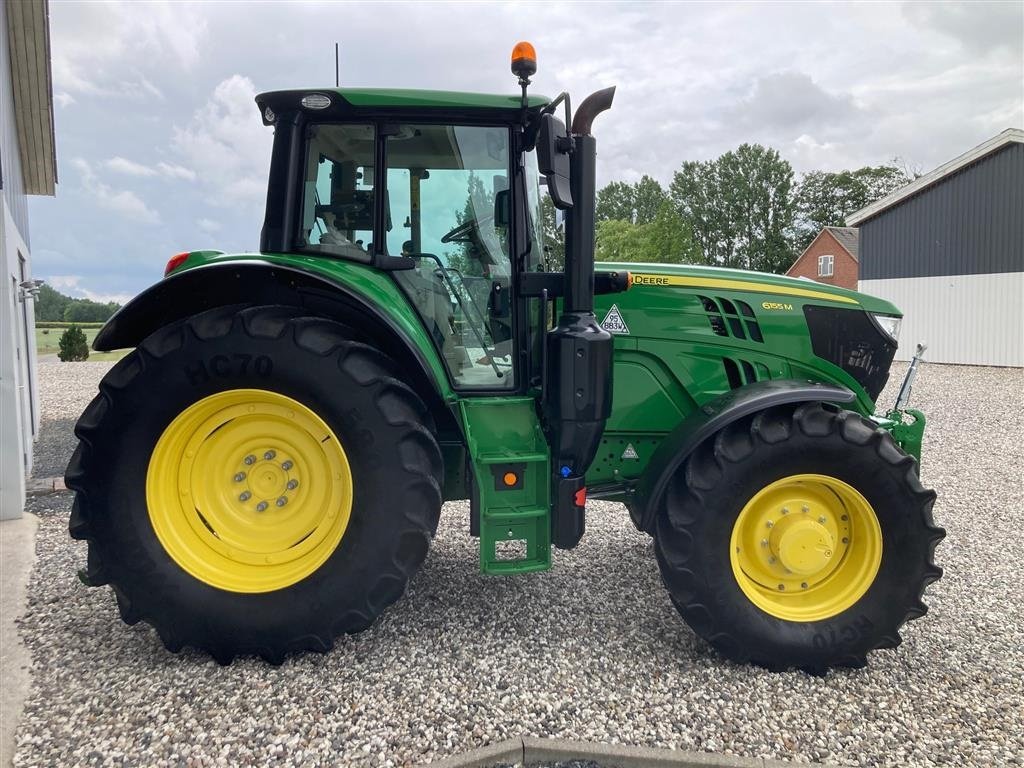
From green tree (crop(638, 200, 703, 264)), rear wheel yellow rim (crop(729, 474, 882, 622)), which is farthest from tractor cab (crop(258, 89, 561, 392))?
green tree (crop(638, 200, 703, 264))

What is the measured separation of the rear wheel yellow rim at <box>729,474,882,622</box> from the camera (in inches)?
123

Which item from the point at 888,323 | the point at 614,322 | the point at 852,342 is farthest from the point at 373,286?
the point at 888,323

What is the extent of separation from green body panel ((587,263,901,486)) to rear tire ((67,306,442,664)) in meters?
1.08

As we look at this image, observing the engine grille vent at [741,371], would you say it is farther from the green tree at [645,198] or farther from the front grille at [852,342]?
the green tree at [645,198]

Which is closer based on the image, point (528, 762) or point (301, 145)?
point (528, 762)

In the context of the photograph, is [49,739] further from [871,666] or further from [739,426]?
[871,666]

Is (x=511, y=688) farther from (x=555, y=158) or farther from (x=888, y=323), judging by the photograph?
(x=888, y=323)

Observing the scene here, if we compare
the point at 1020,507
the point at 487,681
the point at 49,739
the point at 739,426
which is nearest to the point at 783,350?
the point at 739,426

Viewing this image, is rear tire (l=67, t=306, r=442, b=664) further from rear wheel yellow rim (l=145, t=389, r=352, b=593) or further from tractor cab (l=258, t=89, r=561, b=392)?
tractor cab (l=258, t=89, r=561, b=392)

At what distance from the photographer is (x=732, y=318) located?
11.8 feet

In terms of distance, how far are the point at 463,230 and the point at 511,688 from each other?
2000mm

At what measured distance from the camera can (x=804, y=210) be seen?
5106 centimetres

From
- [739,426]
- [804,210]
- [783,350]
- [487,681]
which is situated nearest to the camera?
[487,681]

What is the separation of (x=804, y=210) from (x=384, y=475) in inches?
2133
